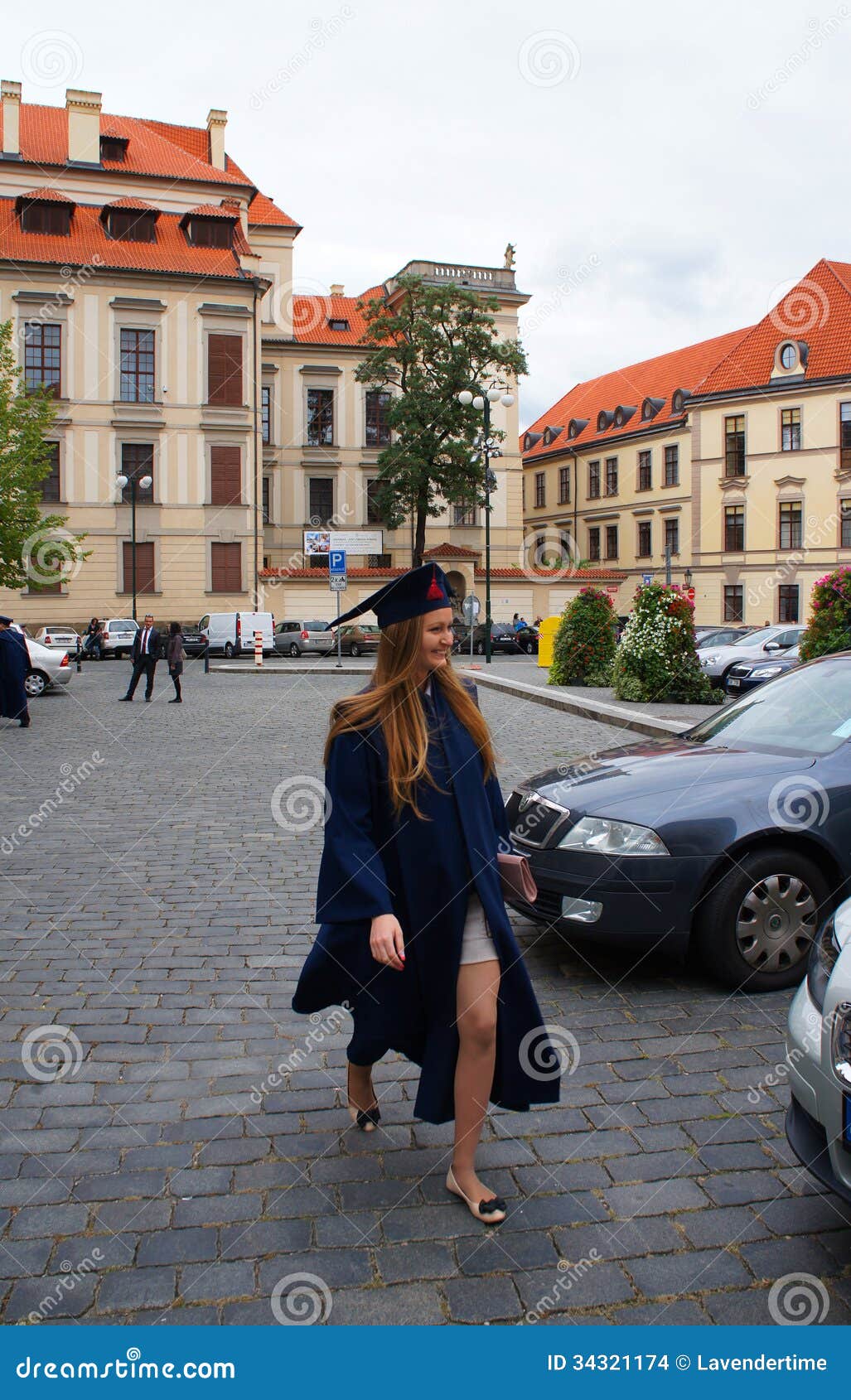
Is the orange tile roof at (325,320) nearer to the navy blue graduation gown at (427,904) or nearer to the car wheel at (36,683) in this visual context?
the car wheel at (36,683)

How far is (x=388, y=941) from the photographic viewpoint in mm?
2977

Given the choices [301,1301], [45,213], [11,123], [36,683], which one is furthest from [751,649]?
[11,123]

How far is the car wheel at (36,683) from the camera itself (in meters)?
23.6

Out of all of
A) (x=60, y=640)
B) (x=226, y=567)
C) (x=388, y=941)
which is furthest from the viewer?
(x=226, y=567)

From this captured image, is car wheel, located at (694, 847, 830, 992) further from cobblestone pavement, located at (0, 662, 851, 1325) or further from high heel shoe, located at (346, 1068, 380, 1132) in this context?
high heel shoe, located at (346, 1068, 380, 1132)

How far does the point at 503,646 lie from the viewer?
52.0m

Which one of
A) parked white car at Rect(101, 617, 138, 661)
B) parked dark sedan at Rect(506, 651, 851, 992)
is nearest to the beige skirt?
parked dark sedan at Rect(506, 651, 851, 992)

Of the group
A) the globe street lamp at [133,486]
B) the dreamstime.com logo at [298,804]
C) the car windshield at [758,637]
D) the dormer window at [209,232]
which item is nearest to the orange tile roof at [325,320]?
the dormer window at [209,232]

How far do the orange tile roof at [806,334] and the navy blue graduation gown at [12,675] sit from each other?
50335mm

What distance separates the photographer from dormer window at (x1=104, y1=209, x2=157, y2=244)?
168 ft

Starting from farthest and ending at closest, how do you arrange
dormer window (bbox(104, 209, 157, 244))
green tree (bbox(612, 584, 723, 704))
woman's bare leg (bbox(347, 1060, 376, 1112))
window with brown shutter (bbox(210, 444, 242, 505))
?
window with brown shutter (bbox(210, 444, 242, 505)) < dormer window (bbox(104, 209, 157, 244)) < green tree (bbox(612, 584, 723, 704)) < woman's bare leg (bbox(347, 1060, 376, 1112))

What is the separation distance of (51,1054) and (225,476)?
49426 millimetres

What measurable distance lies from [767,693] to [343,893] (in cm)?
400

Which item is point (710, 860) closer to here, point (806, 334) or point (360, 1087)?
point (360, 1087)
